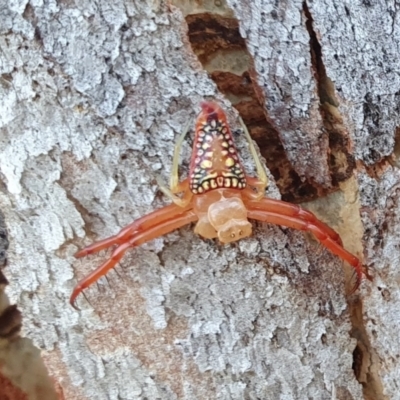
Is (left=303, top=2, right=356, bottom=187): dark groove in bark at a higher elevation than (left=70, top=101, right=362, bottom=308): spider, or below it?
higher

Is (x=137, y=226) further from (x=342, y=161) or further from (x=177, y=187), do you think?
(x=342, y=161)

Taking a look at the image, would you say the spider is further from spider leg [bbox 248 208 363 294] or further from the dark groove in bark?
the dark groove in bark

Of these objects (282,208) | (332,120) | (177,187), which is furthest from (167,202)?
(332,120)

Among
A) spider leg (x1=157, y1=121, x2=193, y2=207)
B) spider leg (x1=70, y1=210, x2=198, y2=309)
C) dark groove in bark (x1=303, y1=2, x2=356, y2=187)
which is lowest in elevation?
spider leg (x1=70, y1=210, x2=198, y2=309)

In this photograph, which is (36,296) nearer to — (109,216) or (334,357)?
(109,216)

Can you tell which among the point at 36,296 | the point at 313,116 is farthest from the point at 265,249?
the point at 36,296

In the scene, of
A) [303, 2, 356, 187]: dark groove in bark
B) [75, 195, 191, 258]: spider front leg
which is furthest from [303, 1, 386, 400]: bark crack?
[75, 195, 191, 258]: spider front leg
